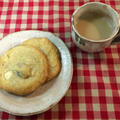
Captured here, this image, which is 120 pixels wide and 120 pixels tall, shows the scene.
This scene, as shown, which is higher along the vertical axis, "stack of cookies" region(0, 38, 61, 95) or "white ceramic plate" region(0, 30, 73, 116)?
"stack of cookies" region(0, 38, 61, 95)

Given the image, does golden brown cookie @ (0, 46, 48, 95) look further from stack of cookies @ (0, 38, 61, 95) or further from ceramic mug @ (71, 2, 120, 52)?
ceramic mug @ (71, 2, 120, 52)

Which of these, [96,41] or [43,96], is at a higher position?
[96,41]

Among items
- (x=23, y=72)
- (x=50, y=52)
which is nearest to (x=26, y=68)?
(x=23, y=72)

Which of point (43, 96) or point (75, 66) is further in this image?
point (75, 66)

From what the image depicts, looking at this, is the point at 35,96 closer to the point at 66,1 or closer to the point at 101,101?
the point at 101,101

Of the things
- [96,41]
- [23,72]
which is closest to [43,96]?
[23,72]

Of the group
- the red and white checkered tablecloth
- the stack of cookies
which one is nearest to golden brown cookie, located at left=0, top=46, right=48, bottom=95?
the stack of cookies

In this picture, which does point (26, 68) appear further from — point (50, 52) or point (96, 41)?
point (96, 41)
